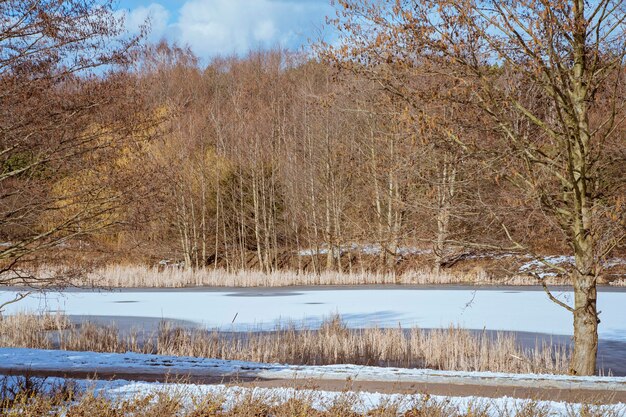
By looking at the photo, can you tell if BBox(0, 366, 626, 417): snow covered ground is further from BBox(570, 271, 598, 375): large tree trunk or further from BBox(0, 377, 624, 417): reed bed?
BBox(570, 271, 598, 375): large tree trunk

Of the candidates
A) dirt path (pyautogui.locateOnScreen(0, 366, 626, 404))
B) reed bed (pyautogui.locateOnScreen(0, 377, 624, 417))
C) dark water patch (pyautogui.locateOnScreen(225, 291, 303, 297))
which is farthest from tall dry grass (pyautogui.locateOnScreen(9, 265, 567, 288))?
reed bed (pyautogui.locateOnScreen(0, 377, 624, 417))

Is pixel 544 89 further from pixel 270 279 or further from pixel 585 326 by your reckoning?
pixel 270 279

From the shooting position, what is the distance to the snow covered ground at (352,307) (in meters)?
14.4

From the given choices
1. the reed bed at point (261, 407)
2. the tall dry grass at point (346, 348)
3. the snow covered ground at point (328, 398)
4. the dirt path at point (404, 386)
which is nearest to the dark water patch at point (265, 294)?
the tall dry grass at point (346, 348)

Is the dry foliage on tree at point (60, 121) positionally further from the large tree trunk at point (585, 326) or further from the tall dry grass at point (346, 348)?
the large tree trunk at point (585, 326)

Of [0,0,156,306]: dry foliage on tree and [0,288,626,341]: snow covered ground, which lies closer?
[0,0,156,306]: dry foliage on tree

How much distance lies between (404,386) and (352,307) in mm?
9446

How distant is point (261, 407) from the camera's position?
20.8ft

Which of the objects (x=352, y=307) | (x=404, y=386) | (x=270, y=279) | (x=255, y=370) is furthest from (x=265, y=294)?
(x=404, y=386)

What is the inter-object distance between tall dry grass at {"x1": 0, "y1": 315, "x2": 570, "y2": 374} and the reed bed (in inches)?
140

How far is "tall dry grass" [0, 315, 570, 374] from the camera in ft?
34.1

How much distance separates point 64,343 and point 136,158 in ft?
11.1

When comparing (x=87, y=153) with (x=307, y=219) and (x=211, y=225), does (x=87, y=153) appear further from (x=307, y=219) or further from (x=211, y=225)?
(x=211, y=225)

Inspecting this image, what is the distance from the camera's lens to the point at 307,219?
29.6 meters
